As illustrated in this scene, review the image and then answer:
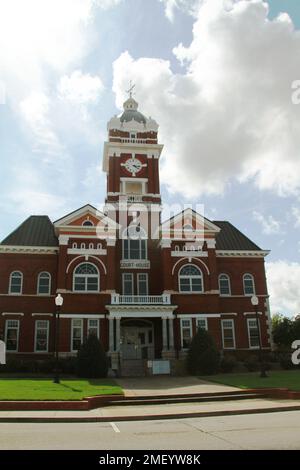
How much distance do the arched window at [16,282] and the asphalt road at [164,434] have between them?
24.0 metres

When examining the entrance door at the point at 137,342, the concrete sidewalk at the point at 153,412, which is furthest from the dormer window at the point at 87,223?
the concrete sidewalk at the point at 153,412

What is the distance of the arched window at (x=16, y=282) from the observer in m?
36.7

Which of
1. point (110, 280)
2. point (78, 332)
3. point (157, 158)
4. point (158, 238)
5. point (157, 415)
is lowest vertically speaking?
point (157, 415)

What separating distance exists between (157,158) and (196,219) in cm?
889

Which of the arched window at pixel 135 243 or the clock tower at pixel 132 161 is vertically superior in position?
the clock tower at pixel 132 161

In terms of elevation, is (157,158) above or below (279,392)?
above

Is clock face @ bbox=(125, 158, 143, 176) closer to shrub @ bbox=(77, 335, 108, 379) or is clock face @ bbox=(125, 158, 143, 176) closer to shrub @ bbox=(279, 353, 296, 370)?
shrub @ bbox=(77, 335, 108, 379)

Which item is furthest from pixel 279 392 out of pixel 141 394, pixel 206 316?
pixel 206 316

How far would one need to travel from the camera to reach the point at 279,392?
764 inches

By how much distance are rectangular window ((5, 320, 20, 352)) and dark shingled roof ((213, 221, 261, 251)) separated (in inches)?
737

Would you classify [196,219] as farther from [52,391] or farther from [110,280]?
[52,391]

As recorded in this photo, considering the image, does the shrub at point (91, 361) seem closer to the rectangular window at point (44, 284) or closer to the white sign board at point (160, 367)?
the white sign board at point (160, 367)

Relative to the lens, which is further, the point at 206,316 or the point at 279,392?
the point at 206,316

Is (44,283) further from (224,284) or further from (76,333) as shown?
(224,284)
